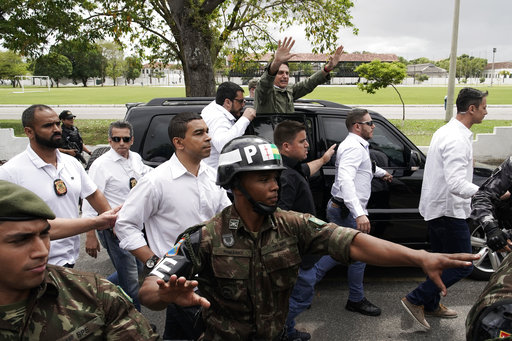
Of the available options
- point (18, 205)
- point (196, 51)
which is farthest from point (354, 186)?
point (196, 51)

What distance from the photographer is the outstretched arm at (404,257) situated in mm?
1723

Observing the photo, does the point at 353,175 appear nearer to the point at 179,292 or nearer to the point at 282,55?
the point at 282,55

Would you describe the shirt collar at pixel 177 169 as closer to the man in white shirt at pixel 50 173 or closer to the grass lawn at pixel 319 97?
the man in white shirt at pixel 50 173

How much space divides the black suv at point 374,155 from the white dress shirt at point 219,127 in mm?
384

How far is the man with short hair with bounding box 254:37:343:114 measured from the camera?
469 cm

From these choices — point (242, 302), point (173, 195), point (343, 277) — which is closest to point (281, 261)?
point (242, 302)

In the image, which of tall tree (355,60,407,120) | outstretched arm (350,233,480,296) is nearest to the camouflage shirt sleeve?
outstretched arm (350,233,480,296)

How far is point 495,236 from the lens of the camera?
3.04m

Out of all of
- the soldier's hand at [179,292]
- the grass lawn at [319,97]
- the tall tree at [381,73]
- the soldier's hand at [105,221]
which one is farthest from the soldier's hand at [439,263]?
the grass lawn at [319,97]

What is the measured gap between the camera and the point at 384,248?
194 centimetres

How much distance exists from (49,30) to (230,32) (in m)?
6.21

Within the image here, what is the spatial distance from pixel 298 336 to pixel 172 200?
70.0 inches

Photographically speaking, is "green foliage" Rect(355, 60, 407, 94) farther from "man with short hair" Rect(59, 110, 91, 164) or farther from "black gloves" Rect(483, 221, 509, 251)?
"black gloves" Rect(483, 221, 509, 251)

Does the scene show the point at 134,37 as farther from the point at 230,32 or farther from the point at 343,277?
the point at 343,277
